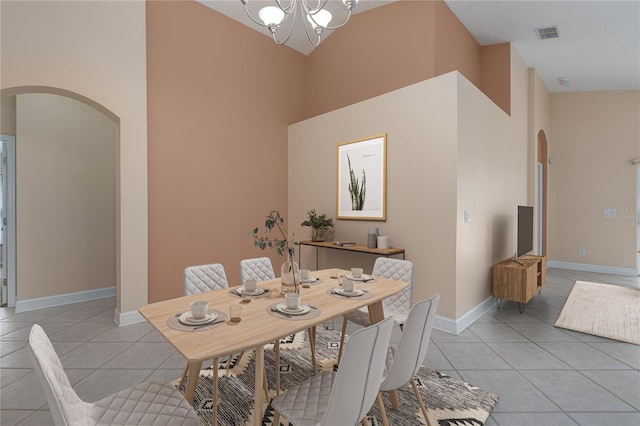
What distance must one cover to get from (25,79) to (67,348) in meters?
2.45

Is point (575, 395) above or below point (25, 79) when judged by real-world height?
below

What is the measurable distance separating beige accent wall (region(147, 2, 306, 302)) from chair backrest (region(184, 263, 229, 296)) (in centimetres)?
164

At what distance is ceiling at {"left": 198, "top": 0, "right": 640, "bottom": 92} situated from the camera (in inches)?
155

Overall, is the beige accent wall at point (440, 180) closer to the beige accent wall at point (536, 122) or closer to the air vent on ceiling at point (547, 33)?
the beige accent wall at point (536, 122)

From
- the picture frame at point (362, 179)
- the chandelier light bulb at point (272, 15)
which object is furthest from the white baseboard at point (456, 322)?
the chandelier light bulb at point (272, 15)

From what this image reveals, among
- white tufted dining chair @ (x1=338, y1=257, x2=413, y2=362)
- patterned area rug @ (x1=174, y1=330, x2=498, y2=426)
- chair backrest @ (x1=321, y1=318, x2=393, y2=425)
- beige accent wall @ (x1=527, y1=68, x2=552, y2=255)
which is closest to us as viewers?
chair backrest @ (x1=321, y1=318, x2=393, y2=425)

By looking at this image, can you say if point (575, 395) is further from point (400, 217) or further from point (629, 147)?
point (629, 147)

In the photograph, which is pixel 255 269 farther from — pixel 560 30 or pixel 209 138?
pixel 560 30

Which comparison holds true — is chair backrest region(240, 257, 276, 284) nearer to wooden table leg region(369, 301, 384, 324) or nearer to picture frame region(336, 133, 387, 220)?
wooden table leg region(369, 301, 384, 324)

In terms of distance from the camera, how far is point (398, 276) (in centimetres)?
270

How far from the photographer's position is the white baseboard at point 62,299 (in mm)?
3896

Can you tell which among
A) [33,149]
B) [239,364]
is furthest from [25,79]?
[239,364]

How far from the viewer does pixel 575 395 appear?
86.5 inches

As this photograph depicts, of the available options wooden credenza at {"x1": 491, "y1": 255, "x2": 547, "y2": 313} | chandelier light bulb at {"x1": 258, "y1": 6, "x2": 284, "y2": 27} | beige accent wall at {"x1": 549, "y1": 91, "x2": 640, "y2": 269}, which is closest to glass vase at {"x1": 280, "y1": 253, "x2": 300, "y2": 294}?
chandelier light bulb at {"x1": 258, "y1": 6, "x2": 284, "y2": 27}
